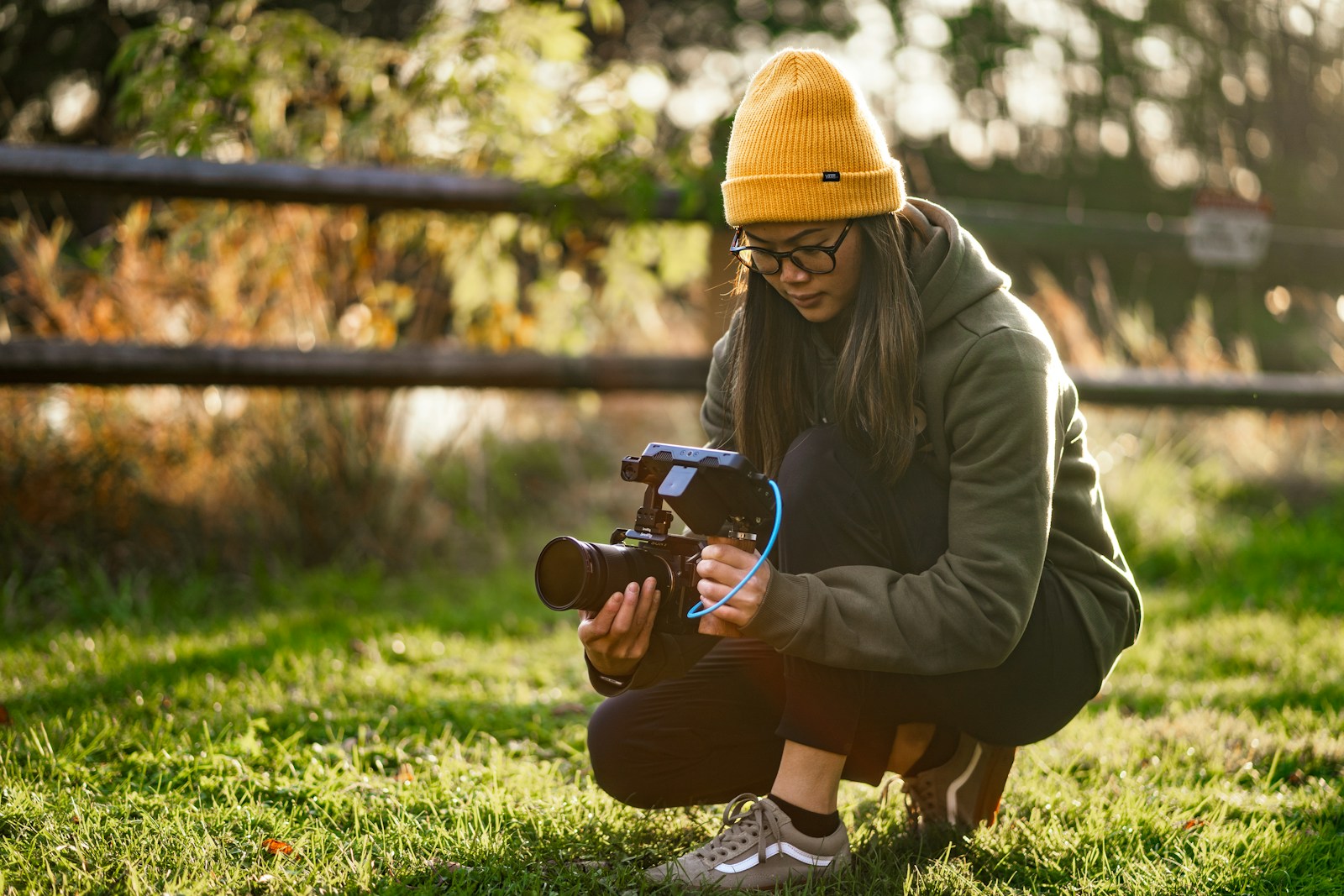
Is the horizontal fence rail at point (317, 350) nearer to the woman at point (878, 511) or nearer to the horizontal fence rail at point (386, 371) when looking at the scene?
the horizontal fence rail at point (386, 371)

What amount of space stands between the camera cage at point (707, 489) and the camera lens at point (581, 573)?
0.17 feet

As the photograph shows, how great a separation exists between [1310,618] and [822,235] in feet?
8.47

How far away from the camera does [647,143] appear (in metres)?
4.33

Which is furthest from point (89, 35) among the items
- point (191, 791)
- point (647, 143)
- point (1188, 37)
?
point (1188, 37)

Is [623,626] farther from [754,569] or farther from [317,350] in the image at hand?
[317,350]

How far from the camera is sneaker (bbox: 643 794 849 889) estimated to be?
1897 millimetres

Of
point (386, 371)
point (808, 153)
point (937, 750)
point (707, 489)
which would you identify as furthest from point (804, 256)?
point (386, 371)

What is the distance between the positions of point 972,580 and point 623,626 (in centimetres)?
53

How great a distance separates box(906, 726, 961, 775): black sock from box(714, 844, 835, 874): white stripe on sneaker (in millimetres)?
296

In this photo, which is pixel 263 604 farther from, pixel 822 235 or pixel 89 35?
pixel 89 35

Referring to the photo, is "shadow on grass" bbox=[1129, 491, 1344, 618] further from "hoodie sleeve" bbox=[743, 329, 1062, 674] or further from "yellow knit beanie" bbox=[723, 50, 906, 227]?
"yellow knit beanie" bbox=[723, 50, 906, 227]

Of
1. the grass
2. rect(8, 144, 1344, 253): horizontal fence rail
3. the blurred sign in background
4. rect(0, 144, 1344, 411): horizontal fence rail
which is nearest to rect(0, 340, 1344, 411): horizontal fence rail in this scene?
rect(0, 144, 1344, 411): horizontal fence rail

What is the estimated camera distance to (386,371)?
399 centimetres

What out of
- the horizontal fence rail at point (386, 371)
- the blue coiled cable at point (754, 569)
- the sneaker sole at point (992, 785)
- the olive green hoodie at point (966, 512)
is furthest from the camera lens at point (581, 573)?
the horizontal fence rail at point (386, 371)
